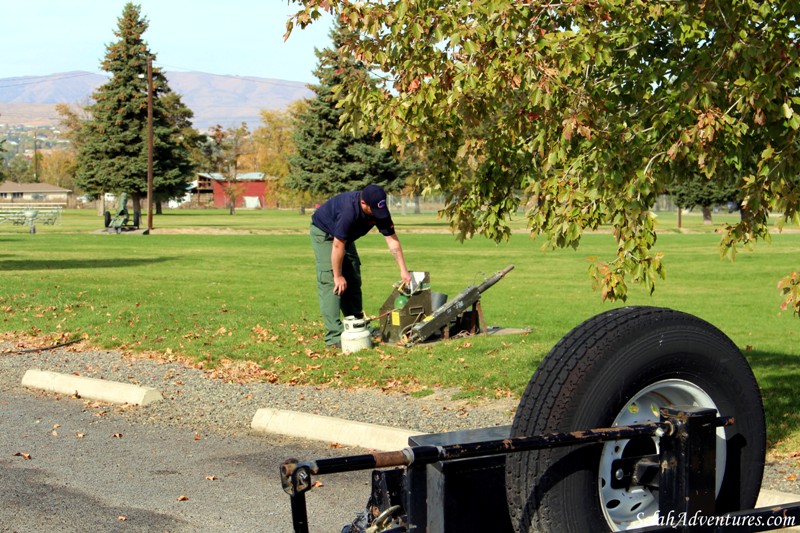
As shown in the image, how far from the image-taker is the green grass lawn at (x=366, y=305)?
34.8ft

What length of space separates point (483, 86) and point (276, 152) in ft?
406

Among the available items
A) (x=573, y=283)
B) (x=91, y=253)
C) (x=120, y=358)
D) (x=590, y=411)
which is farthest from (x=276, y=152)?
(x=590, y=411)

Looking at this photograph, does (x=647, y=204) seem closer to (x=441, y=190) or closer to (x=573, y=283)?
(x=441, y=190)

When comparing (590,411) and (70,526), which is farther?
(70,526)

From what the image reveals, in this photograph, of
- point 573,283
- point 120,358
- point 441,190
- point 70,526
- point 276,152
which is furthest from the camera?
point 276,152

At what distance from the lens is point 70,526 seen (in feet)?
18.0

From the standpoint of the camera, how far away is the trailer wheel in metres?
3.35

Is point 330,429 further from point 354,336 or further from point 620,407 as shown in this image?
point 620,407

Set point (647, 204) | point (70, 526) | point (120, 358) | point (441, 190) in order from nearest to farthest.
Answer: point (70, 526), point (647, 204), point (441, 190), point (120, 358)

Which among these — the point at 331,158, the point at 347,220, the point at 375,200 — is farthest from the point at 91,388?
the point at 331,158

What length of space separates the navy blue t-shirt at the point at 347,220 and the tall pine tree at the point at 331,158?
53920mm

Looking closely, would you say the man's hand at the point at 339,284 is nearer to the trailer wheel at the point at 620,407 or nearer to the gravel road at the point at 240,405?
the gravel road at the point at 240,405

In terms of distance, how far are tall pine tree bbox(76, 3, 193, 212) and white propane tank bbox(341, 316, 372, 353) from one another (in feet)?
199

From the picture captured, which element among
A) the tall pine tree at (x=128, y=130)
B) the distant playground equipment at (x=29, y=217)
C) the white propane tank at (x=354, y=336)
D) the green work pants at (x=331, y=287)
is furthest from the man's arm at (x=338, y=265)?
the tall pine tree at (x=128, y=130)
